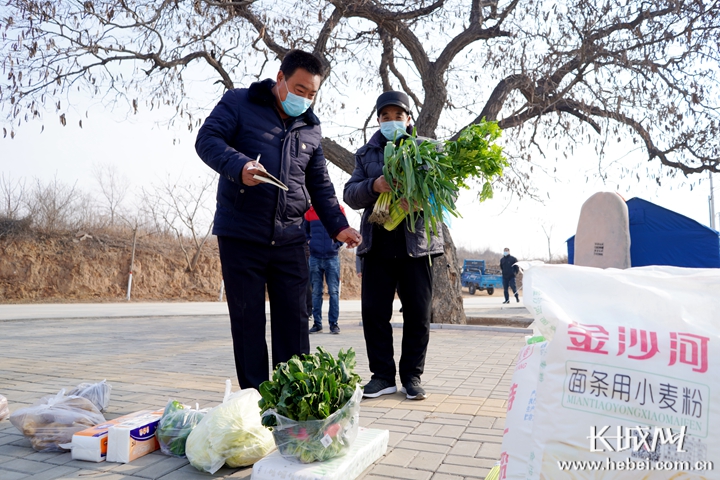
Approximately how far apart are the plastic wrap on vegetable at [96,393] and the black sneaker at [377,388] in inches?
67.1

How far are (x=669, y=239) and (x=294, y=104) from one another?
14.2 metres

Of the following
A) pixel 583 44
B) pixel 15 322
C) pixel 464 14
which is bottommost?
pixel 15 322

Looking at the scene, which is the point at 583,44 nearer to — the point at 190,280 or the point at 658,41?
the point at 658,41

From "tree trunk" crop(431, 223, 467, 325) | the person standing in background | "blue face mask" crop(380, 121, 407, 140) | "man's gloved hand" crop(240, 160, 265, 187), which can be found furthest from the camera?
"tree trunk" crop(431, 223, 467, 325)


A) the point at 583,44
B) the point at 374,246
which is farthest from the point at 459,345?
the point at 583,44

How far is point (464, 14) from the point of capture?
11.3 metres

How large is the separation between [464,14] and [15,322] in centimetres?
1072

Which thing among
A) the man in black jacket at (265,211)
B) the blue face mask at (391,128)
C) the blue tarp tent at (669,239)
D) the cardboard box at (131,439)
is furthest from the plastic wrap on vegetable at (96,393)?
the blue tarp tent at (669,239)

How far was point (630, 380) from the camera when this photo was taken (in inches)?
60.9

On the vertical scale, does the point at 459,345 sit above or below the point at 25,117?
below

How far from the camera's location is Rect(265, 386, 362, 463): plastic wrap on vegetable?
2285mm

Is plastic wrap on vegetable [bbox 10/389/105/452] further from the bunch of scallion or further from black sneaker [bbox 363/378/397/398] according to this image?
the bunch of scallion

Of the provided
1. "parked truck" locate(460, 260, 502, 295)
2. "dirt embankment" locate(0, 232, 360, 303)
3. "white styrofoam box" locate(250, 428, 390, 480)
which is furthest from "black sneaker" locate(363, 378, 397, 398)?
"parked truck" locate(460, 260, 502, 295)
